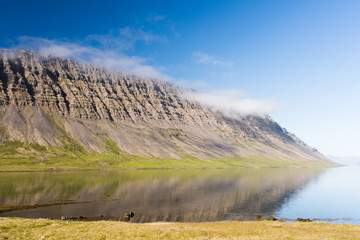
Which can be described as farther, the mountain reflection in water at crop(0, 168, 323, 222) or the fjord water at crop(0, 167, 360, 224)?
the fjord water at crop(0, 167, 360, 224)

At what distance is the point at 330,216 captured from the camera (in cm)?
7500

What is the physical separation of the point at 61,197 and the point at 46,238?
5958 centimetres

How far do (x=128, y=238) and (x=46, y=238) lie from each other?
1055 centimetres

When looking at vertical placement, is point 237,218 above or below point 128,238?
below

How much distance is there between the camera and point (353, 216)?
3000 inches

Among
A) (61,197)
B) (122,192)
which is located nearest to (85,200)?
(61,197)

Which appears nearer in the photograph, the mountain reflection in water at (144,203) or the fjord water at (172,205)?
the mountain reflection in water at (144,203)

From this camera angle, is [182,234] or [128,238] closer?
[128,238]

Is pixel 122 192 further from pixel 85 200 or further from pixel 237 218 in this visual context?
pixel 237 218

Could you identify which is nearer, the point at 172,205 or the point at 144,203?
the point at 172,205

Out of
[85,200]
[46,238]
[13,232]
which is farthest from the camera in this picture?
[85,200]

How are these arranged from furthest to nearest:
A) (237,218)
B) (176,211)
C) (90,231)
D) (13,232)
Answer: (176,211)
(237,218)
(90,231)
(13,232)

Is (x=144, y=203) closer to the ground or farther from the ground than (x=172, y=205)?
closer to the ground

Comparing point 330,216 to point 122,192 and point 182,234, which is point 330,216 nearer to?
point 182,234
